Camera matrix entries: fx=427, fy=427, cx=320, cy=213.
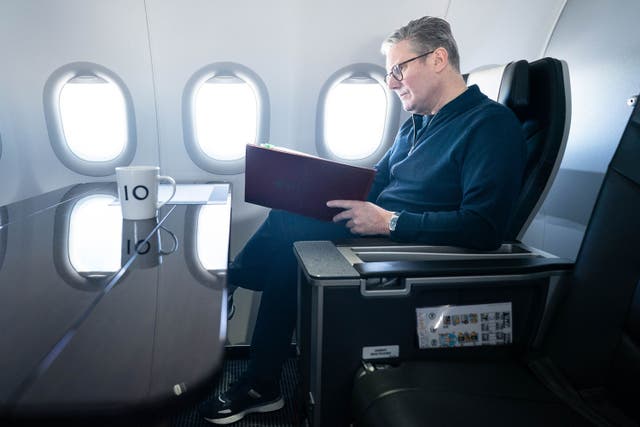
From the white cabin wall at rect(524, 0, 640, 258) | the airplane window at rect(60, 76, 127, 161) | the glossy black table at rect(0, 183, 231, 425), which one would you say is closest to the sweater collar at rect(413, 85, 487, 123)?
the white cabin wall at rect(524, 0, 640, 258)

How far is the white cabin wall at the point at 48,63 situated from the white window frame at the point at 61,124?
0.03m

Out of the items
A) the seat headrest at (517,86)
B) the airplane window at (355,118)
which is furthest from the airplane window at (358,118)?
the seat headrest at (517,86)

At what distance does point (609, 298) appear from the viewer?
0.96 meters

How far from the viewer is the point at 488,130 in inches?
48.8

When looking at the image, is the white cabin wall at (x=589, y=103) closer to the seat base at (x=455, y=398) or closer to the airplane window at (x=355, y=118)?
the airplane window at (x=355, y=118)

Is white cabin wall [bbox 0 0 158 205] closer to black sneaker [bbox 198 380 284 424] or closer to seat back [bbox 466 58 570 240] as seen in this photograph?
black sneaker [bbox 198 380 284 424]

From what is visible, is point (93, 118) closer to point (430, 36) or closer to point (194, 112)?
point (194, 112)

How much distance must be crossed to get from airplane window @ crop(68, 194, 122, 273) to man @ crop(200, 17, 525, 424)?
0.50m

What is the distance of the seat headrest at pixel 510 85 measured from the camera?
1340mm

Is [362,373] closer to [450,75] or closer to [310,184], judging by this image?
[310,184]

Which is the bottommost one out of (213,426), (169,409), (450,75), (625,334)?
(213,426)

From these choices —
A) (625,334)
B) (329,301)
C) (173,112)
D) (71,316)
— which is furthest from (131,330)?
(173,112)

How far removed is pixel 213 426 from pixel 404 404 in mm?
1022

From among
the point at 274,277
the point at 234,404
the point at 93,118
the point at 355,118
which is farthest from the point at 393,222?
the point at 93,118
